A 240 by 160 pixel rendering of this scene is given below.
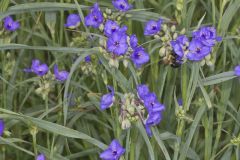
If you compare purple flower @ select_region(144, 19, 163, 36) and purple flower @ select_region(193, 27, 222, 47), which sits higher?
Answer: purple flower @ select_region(144, 19, 163, 36)

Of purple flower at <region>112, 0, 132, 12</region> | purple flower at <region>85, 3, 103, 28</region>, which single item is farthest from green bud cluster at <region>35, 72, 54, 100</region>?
purple flower at <region>112, 0, 132, 12</region>

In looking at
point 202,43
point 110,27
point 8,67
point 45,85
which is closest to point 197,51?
point 202,43

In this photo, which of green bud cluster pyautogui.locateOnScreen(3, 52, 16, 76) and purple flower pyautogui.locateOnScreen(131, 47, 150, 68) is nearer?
purple flower pyautogui.locateOnScreen(131, 47, 150, 68)

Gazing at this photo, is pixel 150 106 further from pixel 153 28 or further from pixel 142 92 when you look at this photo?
pixel 153 28

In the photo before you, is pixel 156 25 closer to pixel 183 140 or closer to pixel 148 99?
pixel 148 99

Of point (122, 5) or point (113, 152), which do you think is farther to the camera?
point (122, 5)

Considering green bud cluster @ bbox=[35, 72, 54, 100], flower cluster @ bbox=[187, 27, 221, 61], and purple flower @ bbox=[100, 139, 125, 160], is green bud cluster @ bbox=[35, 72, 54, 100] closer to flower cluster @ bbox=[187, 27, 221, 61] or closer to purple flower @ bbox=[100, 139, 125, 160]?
purple flower @ bbox=[100, 139, 125, 160]

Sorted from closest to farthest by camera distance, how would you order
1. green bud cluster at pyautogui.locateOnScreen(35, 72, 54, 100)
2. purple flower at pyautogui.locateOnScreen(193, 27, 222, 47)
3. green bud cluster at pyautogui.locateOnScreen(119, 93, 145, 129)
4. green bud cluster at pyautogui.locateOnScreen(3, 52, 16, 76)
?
green bud cluster at pyautogui.locateOnScreen(119, 93, 145, 129), purple flower at pyautogui.locateOnScreen(193, 27, 222, 47), green bud cluster at pyautogui.locateOnScreen(35, 72, 54, 100), green bud cluster at pyautogui.locateOnScreen(3, 52, 16, 76)

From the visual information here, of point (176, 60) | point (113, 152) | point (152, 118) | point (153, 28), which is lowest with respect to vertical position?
point (113, 152)
